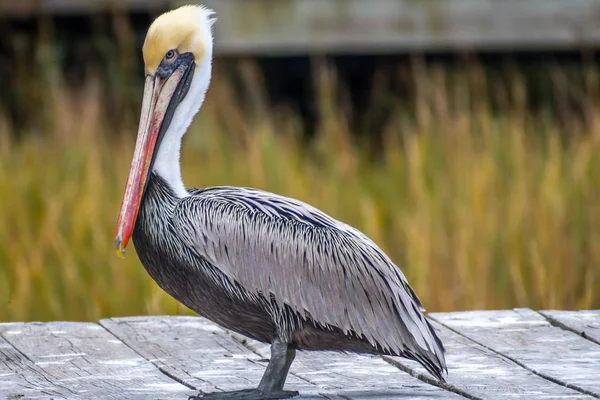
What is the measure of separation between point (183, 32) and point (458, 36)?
18.8 ft

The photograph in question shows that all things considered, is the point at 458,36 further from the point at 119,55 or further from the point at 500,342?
the point at 500,342

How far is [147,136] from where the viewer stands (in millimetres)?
3131

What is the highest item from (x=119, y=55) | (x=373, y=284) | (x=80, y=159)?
(x=119, y=55)

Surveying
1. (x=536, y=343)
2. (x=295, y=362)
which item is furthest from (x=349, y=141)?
(x=295, y=362)

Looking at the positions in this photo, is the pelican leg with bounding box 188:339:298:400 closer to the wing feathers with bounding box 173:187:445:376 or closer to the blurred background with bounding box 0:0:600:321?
the wing feathers with bounding box 173:187:445:376

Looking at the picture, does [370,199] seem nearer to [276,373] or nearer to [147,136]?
[147,136]

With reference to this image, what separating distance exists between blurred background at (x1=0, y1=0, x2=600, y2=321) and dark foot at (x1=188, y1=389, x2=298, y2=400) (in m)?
1.78

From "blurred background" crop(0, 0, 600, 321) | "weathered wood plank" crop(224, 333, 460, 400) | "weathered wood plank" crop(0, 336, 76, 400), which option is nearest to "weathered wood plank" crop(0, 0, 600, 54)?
"blurred background" crop(0, 0, 600, 321)

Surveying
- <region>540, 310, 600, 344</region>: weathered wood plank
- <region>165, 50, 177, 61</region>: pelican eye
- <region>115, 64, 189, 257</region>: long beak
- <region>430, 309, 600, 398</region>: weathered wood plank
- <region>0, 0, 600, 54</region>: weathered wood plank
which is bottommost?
<region>430, 309, 600, 398</region>: weathered wood plank

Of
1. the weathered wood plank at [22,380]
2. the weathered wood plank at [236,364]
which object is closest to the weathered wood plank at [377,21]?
the weathered wood plank at [236,364]

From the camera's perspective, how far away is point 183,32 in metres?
3.19

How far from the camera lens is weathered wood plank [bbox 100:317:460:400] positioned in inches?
122

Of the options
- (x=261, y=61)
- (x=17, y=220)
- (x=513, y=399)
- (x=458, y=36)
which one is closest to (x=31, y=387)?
(x=513, y=399)

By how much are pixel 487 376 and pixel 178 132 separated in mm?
1020
